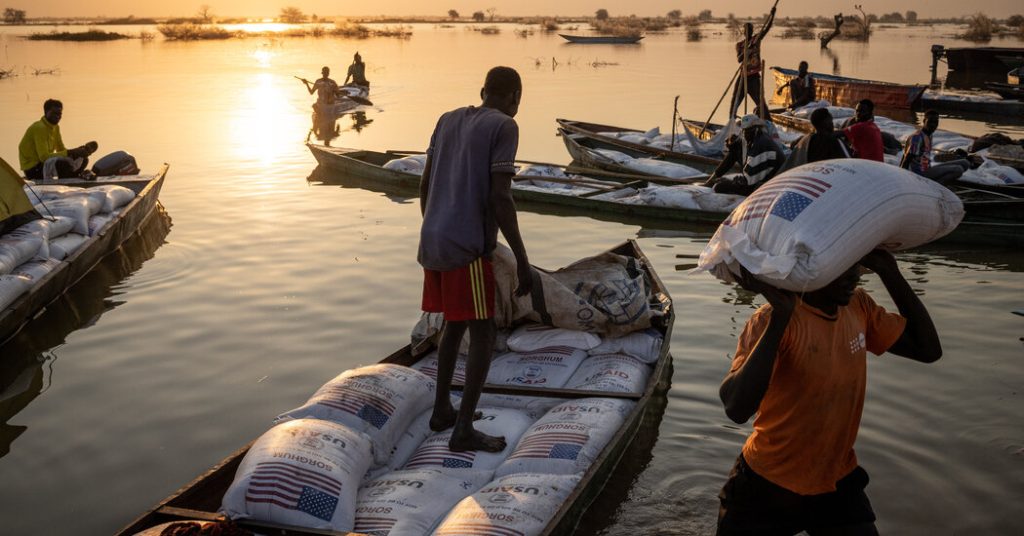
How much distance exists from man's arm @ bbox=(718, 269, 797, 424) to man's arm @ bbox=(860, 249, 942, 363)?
428mm

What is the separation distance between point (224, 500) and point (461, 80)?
2765cm

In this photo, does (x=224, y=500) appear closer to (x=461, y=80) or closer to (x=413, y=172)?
(x=413, y=172)

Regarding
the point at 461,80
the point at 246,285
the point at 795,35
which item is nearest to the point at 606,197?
the point at 246,285

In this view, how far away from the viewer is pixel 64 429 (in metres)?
5.44

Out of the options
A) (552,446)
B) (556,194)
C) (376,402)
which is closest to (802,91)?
(556,194)

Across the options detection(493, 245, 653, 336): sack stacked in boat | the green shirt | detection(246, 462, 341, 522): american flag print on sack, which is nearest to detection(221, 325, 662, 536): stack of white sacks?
detection(246, 462, 341, 522): american flag print on sack

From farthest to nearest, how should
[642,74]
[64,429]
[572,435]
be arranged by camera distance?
1. [642,74]
2. [64,429]
3. [572,435]

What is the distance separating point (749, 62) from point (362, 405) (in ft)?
36.4

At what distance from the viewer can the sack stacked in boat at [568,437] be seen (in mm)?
3814

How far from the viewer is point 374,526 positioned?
3.32m

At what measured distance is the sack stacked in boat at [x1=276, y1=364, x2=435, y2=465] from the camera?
392 centimetres

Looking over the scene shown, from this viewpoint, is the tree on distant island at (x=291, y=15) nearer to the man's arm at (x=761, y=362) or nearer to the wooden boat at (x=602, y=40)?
the wooden boat at (x=602, y=40)

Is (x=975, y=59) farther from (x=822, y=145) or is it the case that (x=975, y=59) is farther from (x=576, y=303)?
(x=576, y=303)

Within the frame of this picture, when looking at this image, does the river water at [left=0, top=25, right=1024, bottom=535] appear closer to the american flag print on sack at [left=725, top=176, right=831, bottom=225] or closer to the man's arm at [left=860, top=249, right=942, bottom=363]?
the man's arm at [left=860, top=249, right=942, bottom=363]
